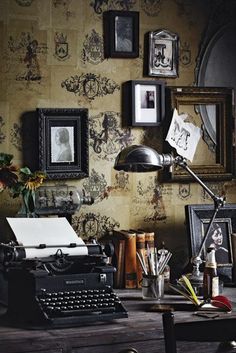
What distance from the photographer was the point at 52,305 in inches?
123

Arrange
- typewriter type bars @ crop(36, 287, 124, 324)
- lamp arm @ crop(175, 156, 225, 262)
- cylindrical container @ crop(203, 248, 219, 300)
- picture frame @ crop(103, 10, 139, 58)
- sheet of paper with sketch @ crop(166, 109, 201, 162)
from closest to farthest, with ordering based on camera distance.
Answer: typewriter type bars @ crop(36, 287, 124, 324) → cylindrical container @ crop(203, 248, 219, 300) → lamp arm @ crop(175, 156, 225, 262) → picture frame @ crop(103, 10, 139, 58) → sheet of paper with sketch @ crop(166, 109, 201, 162)

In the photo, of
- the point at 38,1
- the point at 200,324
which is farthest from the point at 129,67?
the point at 200,324

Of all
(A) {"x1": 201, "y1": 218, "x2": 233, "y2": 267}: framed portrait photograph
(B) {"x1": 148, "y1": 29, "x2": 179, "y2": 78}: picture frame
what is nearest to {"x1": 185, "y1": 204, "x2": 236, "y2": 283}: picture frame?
(A) {"x1": 201, "y1": 218, "x2": 233, "y2": 267}: framed portrait photograph

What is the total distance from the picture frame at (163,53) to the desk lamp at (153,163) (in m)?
0.49

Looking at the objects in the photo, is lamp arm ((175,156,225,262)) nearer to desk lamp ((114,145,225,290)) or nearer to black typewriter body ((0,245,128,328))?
desk lamp ((114,145,225,290))

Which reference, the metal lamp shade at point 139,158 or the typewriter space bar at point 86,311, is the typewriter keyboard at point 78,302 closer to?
the typewriter space bar at point 86,311

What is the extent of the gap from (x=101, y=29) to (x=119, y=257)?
1039 mm

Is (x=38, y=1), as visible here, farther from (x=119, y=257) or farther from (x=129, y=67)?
(x=119, y=257)

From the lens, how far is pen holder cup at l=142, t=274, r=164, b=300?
353cm

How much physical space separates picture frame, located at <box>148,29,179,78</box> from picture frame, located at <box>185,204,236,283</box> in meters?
0.65

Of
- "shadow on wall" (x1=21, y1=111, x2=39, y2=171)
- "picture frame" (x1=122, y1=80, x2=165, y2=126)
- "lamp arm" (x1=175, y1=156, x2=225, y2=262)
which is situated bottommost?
"lamp arm" (x1=175, y1=156, x2=225, y2=262)

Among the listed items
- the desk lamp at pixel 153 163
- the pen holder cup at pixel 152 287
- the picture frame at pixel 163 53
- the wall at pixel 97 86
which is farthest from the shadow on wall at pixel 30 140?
the pen holder cup at pixel 152 287

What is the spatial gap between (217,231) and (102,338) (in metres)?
1.16

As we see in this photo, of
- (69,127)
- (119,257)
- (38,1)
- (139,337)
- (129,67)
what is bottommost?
(139,337)
